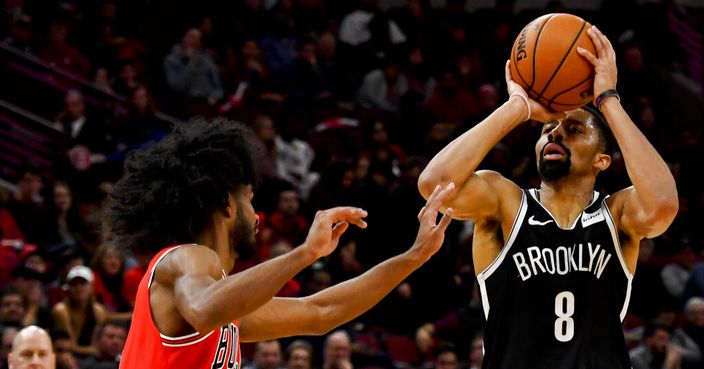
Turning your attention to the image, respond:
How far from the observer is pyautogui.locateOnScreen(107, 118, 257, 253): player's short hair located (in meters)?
3.83

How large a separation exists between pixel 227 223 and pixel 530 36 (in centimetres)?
150

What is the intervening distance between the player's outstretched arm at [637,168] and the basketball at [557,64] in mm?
39

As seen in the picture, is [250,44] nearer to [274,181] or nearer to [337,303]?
[274,181]

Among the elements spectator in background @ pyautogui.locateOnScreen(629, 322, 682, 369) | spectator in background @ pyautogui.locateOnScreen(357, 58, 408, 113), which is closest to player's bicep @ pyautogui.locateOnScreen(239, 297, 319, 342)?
spectator in background @ pyautogui.locateOnScreen(629, 322, 682, 369)

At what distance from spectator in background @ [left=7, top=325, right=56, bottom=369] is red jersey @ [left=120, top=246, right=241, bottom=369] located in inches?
99.9

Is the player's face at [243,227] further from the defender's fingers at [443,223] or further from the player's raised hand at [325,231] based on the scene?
the defender's fingers at [443,223]

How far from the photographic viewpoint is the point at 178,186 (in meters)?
3.83

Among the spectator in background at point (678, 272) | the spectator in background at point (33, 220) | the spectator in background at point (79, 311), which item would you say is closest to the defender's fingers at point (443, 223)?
the spectator in background at point (79, 311)

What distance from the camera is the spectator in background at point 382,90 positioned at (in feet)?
47.3

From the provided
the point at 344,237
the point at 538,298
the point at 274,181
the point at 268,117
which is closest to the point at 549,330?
the point at 538,298

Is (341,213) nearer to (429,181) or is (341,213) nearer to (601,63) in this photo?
(429,181)

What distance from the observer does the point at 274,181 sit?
37.6 ft

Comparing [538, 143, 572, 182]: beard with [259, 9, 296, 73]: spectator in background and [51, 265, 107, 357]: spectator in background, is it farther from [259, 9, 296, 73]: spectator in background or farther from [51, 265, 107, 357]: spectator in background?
[259, 9, 296, 73]: spectator in background

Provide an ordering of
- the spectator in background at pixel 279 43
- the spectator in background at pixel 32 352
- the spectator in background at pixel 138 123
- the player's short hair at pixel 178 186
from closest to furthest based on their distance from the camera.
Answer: the player's short hair at pixel 178 186
the spectator in background at pixel 32 352
the spectator in background at pixel 138 123
the spectator in background at pixel 279 43
